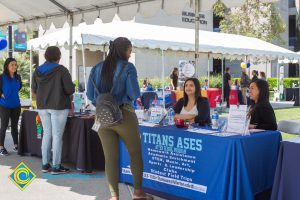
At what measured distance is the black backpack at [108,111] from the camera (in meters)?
3.50

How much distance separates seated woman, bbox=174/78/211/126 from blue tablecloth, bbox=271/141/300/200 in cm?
134

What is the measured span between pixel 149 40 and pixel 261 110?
7094mm

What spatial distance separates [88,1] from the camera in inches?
260

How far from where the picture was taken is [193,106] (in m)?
4.60

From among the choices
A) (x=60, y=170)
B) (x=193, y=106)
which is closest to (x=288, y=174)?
(x=193, y=106)

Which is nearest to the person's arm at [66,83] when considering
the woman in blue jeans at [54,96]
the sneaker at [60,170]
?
the woman in blue jeans at [54,96]

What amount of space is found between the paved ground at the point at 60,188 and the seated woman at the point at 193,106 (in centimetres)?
98

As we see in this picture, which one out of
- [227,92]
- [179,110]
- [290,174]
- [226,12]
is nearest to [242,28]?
[226,12]

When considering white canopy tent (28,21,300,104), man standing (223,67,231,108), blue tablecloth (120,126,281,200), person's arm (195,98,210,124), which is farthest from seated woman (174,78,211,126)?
man standing (223,67,231,108)

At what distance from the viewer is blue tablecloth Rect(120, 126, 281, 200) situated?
11.0 feet

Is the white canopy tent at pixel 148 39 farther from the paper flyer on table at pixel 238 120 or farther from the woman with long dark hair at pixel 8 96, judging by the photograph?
the paper flyer on table at pixel 238 120

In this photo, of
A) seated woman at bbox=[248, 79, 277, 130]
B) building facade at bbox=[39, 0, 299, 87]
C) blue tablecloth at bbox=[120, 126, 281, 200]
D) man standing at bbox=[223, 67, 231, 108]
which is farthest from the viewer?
building facade at bbox=[39, 0, 299, 87]

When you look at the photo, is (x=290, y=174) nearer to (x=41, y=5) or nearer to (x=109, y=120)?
(x=109, y=120)

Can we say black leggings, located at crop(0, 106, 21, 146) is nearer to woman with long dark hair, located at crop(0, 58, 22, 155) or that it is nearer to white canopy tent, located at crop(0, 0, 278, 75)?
woman with long dark hair, located at crop(0, 58, 22, 155)
